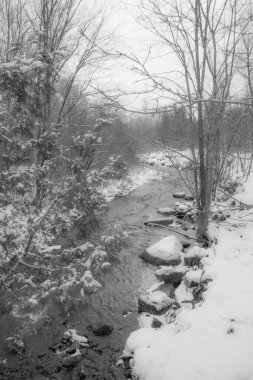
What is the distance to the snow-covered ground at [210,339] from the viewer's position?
4.40 metres

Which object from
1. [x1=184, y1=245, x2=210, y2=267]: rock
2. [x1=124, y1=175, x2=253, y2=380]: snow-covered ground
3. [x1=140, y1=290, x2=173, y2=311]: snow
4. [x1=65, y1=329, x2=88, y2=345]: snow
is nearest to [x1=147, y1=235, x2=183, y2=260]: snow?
[x1=184, y1=245, x2=210, y2=267]: rock

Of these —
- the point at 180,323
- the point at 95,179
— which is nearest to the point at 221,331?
the point at 180,323

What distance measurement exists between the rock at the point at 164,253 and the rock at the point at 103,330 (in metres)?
3.19

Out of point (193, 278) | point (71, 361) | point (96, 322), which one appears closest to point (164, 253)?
point (193, 278)

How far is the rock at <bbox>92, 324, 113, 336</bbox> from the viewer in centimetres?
663

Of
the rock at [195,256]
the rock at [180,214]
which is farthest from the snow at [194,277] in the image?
the rock at [180,214]

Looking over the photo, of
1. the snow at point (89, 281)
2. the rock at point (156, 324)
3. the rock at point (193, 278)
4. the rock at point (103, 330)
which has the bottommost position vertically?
the rock at point (103, 330)

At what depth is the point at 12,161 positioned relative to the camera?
4.87 m

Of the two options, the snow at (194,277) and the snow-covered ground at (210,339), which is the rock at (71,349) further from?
the snow at (194,277)

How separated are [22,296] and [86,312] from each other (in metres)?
2.31

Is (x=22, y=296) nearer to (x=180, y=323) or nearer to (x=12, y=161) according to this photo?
(x=12, y=161)

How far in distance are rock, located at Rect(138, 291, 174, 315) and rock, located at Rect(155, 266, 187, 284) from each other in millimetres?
1035

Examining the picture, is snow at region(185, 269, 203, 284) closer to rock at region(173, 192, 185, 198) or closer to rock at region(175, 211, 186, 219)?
rock at region(175, 211, 186, 219)

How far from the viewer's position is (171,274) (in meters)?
8.52
